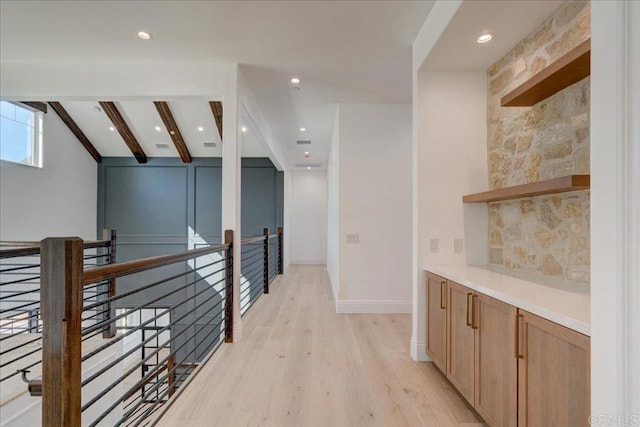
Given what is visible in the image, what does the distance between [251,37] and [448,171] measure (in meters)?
2.15

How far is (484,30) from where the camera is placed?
2.12 metres

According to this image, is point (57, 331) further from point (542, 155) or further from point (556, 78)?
point (542, 155)

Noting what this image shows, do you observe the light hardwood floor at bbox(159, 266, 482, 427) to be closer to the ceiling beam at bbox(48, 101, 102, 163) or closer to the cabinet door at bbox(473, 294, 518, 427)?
the cabinet door at bbox(473, 294, 518, 427)

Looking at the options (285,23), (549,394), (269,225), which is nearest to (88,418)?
(549,394)

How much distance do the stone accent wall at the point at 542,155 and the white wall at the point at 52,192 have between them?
809 centimetres

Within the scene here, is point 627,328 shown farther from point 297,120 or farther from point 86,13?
point 297,120

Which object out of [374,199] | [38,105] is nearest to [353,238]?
[374,199]

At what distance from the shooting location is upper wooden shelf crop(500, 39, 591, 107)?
1467 millimetres

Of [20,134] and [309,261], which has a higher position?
[20,134]

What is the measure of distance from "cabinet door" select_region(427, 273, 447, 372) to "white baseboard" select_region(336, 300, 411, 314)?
60.0 inches

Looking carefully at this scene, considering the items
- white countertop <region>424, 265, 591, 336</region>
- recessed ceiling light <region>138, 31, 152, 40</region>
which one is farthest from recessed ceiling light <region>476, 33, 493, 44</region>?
recessed ceiling light <region>138, 31, 152, 40</region>

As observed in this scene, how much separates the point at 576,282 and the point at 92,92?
4586mm

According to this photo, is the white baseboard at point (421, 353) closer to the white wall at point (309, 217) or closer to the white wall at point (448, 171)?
the white wall at point (448, 171)

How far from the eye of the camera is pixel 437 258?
266 cm
